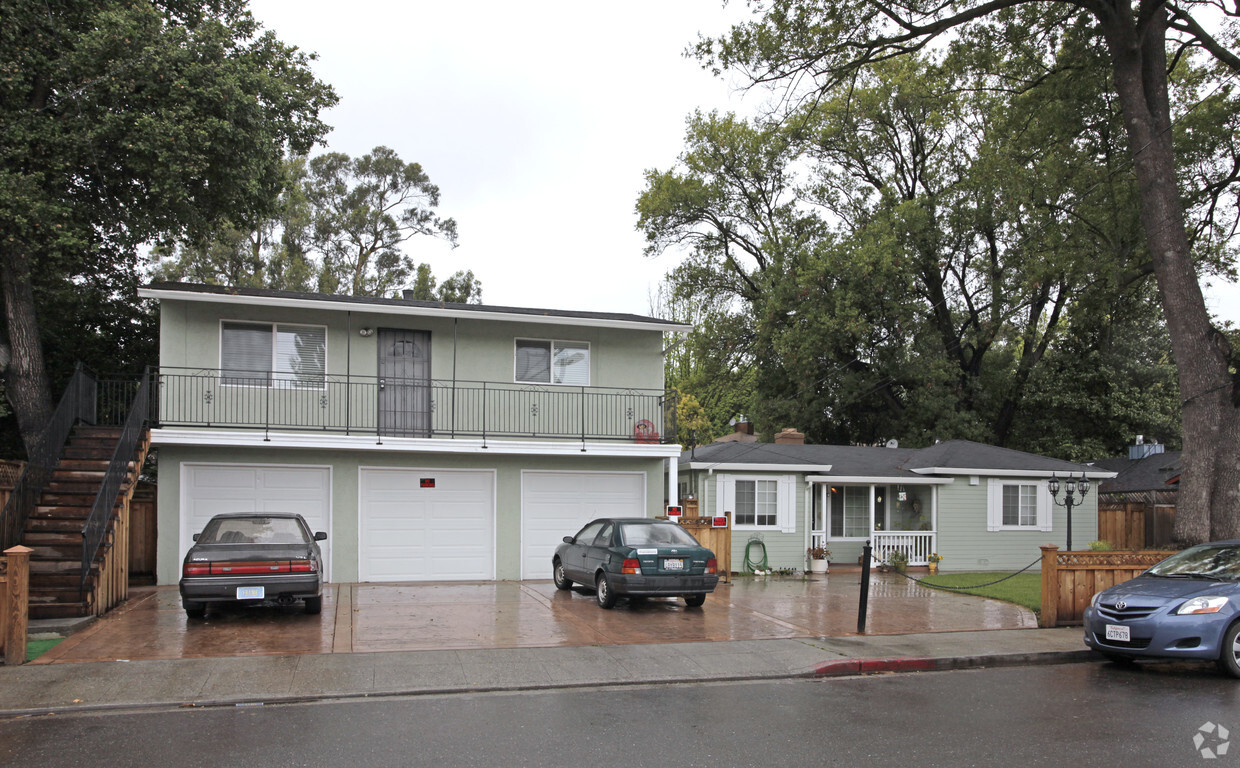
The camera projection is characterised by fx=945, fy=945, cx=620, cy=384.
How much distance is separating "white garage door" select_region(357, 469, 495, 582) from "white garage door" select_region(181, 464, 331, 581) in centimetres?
71

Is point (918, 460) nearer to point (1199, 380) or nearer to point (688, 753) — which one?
point (1199, 380)

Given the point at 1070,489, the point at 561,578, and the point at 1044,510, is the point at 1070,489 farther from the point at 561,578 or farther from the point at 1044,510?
the point at 561,578

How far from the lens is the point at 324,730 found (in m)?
7.33

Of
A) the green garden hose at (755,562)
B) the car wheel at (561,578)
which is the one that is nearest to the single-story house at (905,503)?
the green garden hose at (755,562)

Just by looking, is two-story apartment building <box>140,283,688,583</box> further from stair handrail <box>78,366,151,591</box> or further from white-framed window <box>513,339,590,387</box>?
stair handrail <box>78,366,151,591</box>

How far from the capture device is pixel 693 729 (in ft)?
24.4

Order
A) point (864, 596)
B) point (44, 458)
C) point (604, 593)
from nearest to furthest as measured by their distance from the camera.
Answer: point (864, 596), point (604, 593), point (44, 458)

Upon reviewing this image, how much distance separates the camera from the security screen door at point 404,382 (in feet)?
59.5

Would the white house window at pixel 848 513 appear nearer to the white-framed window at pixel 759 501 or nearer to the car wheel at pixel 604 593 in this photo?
the white-framed window at pixel 759 501

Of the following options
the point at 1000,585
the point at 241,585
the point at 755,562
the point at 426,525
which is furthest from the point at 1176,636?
the point at 426,525

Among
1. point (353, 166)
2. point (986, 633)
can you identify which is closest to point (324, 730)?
point (986, 633)

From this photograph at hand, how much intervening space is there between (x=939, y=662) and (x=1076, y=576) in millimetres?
3854

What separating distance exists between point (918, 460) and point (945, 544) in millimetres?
2226

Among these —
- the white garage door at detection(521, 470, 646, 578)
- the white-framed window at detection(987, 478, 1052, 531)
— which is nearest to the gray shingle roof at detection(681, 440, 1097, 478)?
the white-framed window at detection(987, 478, 1052, 531)
